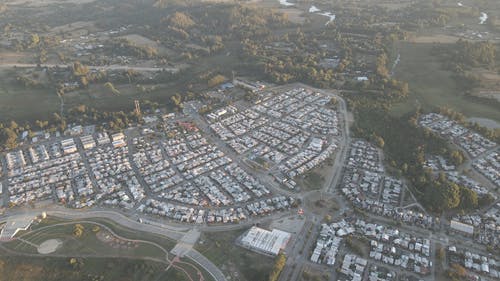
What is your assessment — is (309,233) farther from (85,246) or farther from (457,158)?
(457,158)

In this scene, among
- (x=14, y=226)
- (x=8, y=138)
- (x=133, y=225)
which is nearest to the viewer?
(x=14, y=226)

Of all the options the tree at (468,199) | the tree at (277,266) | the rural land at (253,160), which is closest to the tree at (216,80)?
the rural land at (253,160)

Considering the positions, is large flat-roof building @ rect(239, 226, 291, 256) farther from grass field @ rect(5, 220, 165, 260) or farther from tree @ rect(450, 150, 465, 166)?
tree @ rect(450, 150, 465, 166)

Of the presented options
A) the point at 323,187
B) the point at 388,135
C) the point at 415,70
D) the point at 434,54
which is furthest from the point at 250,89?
the point at 434,54

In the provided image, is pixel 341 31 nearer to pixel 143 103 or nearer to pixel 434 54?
pixel 434 54

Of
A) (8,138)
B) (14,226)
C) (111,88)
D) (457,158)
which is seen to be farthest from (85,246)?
(457,158)

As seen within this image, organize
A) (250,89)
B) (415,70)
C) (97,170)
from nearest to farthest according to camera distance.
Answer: (97,170) < (250,89) < (415,70)

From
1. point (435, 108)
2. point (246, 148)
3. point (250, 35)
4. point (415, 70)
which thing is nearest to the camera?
point (246, 148)
